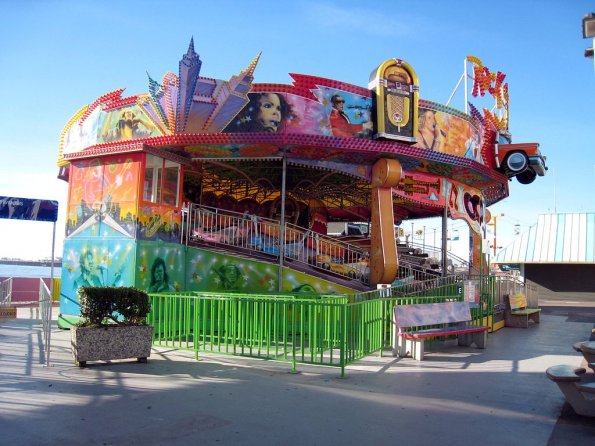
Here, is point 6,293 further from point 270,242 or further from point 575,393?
point 575,393

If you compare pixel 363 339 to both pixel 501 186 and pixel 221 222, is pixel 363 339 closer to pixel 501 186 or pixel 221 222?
pixel 221 222

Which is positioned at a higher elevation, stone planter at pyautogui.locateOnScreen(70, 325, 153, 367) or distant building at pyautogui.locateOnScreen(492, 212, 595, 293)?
distant building at pyautogui.locateOnScreen(492, 212, 595, 293)

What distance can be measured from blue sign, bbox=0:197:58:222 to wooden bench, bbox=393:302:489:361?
30.3 ft

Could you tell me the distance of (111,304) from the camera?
29.8 feet

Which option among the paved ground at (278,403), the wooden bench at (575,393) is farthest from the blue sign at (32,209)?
the wooden bench at (575,393)

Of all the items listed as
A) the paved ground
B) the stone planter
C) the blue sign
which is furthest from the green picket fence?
the blue sign

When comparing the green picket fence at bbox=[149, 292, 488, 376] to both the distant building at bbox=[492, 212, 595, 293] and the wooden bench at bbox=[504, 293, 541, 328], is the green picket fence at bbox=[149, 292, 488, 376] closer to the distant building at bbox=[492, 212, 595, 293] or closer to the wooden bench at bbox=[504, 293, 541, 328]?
the wooden bench at bbox=[504, 293, 541, 328]

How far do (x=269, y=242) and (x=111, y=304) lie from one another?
701 cm

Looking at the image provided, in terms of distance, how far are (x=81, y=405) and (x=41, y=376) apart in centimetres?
204

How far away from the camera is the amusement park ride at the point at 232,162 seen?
13414mm

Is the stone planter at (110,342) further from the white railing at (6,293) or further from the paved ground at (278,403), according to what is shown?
the white railing at (6,293)

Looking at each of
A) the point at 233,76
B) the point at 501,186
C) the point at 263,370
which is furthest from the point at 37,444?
the point at 501,186

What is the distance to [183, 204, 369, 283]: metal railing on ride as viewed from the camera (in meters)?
15.0

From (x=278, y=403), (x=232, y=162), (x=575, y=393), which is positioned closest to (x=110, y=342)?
(x=278, y=403)
